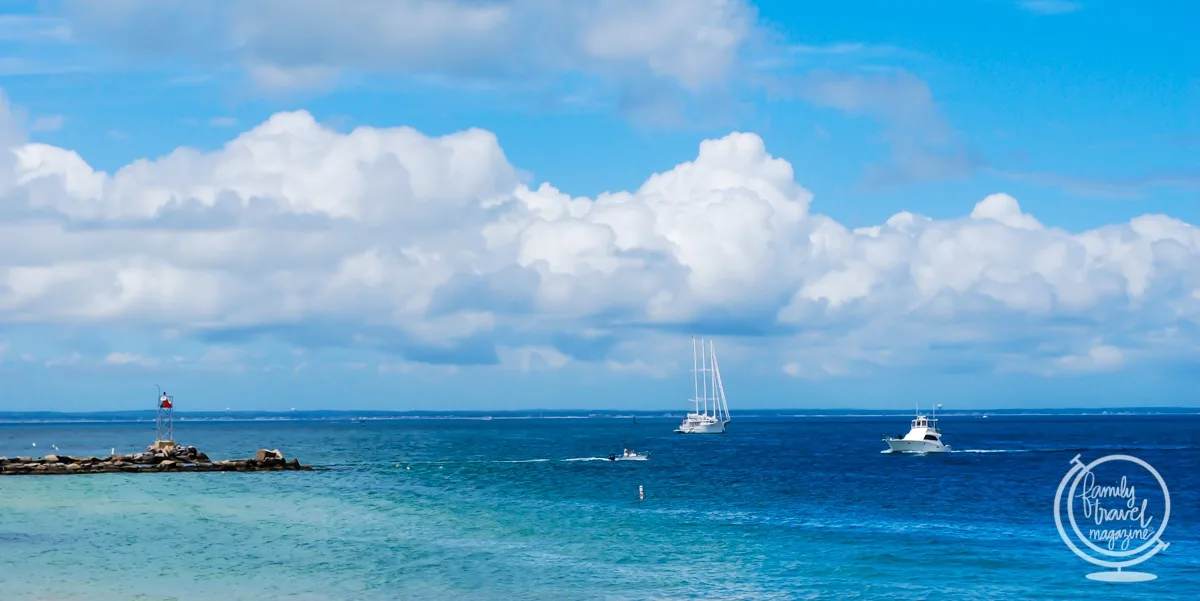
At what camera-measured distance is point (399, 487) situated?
9594 cm

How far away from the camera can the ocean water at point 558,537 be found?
46.7 metres

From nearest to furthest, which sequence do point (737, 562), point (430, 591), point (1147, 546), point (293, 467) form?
point (430, 591) < point (737, 562) < point (1147, 546) < point (293, 467)

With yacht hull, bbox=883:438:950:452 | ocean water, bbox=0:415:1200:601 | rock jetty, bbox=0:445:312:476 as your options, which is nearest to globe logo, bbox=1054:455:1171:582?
ocean water, bbox=0:415:1200:601

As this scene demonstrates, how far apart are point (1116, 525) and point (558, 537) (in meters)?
34.6

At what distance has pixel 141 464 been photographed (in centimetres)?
11369

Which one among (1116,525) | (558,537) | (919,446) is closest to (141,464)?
(558,537)

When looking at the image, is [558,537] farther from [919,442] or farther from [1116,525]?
[919,442]

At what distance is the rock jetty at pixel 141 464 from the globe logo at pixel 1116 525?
79088 mm

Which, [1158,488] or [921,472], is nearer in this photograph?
[1158,488]

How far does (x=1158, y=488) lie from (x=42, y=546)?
273 ft

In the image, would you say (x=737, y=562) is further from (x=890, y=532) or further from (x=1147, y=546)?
(x=1147, y=546)

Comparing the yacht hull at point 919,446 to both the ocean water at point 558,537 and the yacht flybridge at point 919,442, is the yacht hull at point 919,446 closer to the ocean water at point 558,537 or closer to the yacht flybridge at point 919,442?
the yacht flybridge at point 919,442

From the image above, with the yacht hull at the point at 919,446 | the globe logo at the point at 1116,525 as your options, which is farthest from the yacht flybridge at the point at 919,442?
the globe logo at the point at 1116,525

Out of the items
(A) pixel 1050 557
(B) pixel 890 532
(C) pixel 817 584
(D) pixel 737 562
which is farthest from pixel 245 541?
(A) pixel 1050 557
